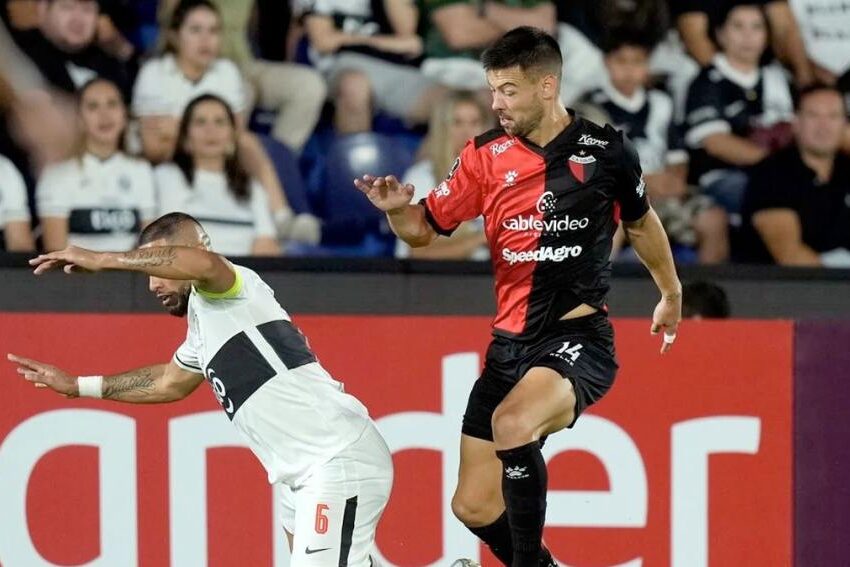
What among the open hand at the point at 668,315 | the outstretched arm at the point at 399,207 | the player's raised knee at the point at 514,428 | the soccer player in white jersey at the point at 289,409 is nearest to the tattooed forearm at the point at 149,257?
the soccer player in white jersey at the point at 289,409

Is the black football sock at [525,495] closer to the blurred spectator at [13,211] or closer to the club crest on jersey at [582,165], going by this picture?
the club crest on jersey at [582,165]

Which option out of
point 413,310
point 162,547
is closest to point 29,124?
point 413,310

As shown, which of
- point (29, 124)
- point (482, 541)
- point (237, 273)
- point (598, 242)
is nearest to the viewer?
point (237, 273)

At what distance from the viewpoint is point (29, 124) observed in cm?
770

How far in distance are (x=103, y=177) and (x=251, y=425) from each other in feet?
11.2

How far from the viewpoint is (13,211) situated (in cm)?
762

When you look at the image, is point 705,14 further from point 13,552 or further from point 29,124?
point 13,552

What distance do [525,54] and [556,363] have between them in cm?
102

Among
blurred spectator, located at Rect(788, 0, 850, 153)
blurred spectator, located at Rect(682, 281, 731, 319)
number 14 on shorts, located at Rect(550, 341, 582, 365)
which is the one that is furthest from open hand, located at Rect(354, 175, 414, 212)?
blurred spectator, located at Rect(788, 0, 850, 153)

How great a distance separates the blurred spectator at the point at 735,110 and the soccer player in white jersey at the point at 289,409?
4068 mm

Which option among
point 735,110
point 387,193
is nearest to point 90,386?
point 387,193

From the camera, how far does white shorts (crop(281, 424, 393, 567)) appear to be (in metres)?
4.61

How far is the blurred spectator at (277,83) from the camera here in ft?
26.2

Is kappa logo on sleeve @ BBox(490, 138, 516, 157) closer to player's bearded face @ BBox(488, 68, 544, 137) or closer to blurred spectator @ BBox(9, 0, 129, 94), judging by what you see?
player's bearded face @ BBox(488, 68, 544, 137)
